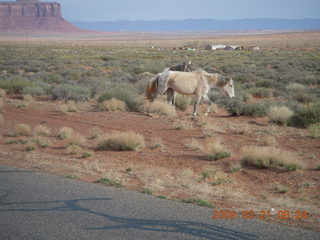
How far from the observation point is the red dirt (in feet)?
21.6

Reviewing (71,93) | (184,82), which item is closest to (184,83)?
(184,82)

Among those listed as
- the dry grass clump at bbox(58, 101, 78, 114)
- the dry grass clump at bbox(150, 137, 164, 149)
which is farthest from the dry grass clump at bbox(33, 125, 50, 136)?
the dry grass clump at bbox(150, 137, 164, 149)

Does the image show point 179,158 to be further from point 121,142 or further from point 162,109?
point 162,109

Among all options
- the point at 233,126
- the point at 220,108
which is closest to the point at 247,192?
the point at 233,126

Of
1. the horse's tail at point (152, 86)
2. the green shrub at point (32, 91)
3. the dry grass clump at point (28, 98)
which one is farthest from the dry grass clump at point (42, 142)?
the green shrub at point (32, 91)

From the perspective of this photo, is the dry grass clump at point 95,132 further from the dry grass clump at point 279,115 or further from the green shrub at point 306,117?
the green shrub at point 306,117

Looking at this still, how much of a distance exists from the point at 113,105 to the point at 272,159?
8.79 metres

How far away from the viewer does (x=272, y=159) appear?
8.26m

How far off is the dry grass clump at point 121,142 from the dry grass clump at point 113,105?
543 cm

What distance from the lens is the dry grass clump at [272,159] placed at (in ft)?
26.3

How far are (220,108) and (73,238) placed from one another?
13.3 metres

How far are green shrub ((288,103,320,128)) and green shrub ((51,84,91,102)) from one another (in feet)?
31.5

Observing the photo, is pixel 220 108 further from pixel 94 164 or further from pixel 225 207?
pixel 225 207

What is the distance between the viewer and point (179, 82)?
13898 millimetres
